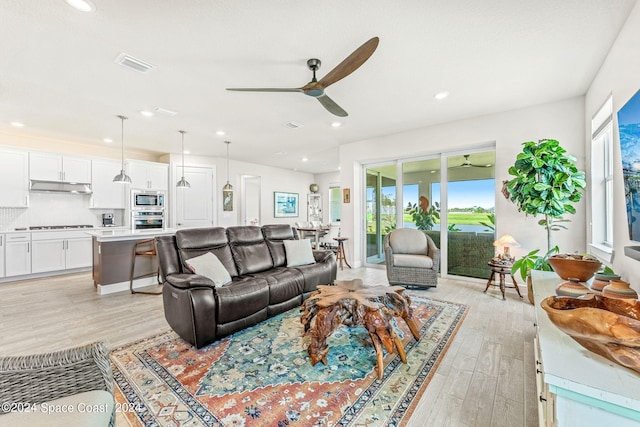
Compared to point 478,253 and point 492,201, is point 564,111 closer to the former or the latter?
point 492,201

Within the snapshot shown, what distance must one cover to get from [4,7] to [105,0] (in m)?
0.76

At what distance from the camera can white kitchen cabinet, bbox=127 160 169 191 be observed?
19.4 ft

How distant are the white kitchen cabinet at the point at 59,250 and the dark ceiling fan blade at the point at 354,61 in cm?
552

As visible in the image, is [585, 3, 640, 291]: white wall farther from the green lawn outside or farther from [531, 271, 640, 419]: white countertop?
the green lawn outside

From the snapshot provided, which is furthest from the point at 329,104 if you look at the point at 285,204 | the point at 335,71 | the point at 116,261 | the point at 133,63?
the point at 285,204

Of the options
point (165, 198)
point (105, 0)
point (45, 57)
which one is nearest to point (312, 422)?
point (105, 0)

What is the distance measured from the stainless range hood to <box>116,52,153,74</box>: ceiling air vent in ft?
13.5

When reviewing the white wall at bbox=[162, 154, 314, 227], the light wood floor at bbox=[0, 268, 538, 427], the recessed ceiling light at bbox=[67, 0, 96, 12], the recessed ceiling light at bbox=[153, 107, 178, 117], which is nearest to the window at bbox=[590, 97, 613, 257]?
the light wood floor at bbox=[0, 268, 538, 427]

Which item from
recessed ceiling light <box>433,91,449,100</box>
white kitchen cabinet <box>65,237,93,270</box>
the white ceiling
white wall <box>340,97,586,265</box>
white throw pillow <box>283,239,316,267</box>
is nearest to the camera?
the white ceiling

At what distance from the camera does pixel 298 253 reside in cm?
370

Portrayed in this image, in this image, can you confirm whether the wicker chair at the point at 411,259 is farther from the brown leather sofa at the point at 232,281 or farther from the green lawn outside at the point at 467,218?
the brown leather sofa at the point at 232,281

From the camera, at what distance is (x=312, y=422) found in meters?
1.51

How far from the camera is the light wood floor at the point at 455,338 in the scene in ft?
5.37

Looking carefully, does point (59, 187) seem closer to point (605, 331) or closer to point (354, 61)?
point (354, 61)
